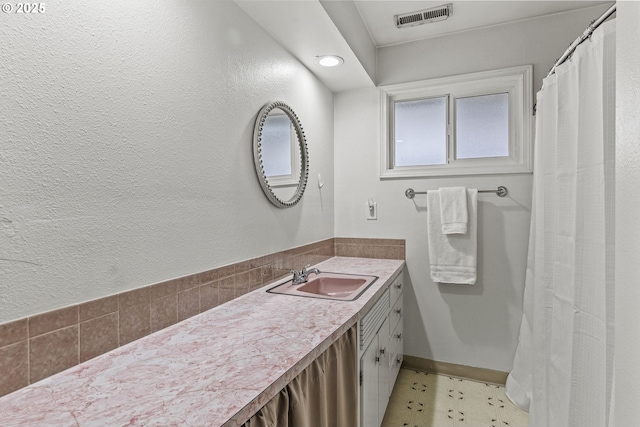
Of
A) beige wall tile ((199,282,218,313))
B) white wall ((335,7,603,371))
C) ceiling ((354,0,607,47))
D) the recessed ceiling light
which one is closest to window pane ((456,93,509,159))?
white wall ((335,7,603,371))

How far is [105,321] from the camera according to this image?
940 mm

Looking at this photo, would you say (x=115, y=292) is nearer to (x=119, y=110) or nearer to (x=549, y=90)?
(x=119, y=110)

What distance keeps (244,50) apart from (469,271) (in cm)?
198

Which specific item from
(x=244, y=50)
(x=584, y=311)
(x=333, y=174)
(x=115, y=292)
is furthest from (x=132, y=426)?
(x=333, y=174)

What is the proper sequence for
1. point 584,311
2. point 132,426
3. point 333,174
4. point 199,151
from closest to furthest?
point 132,426 < point 584,311 < point 199,151 < point 333,174

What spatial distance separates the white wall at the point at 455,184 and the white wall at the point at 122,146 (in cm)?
115

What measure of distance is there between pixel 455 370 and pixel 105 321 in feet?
7.64

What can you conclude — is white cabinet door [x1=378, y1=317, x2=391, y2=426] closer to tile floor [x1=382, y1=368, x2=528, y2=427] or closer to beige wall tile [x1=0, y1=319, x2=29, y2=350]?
tile floor [x1=382, y1=368, x2=528, y2=427]

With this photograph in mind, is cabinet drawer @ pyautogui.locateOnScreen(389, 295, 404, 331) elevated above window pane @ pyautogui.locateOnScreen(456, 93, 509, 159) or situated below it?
below

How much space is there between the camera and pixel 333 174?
8.75 feet

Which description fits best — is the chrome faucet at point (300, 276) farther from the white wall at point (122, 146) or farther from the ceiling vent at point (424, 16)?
the ceiling vent at point (424, 16)

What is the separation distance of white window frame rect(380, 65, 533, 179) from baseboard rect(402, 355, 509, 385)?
1.42 m

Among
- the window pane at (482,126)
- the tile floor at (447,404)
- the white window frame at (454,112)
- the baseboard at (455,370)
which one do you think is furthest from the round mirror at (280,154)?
the baseboard at (455,370)

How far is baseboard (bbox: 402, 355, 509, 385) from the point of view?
227 centimetres
